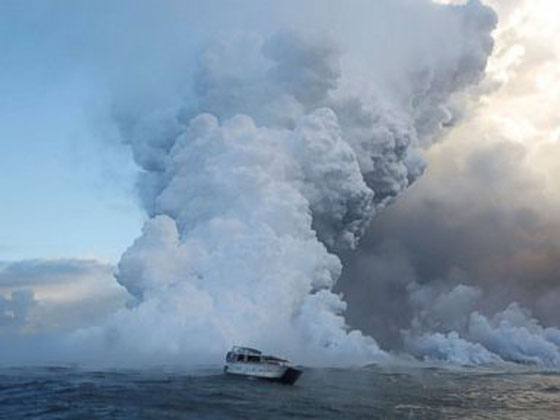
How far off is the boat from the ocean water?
2138mm

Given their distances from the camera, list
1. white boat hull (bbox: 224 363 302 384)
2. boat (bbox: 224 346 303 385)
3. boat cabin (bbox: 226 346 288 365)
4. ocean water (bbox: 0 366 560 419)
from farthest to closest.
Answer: boat cabin (bbox: 226 346 288 365), boat (bbox: 224 346 303 385), white boat hull (bbox: 224 363 302 384), ocean water (bbox: 0 366 560 419)

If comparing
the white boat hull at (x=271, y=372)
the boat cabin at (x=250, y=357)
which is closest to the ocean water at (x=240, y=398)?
the white boat hull at (x=271, y=372)

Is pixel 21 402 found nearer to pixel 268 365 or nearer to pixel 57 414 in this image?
pixel 57 414

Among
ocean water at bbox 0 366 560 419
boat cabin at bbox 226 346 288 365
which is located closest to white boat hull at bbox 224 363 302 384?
boat cabin at bbox 226 346 288 365

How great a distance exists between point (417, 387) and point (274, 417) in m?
65.1

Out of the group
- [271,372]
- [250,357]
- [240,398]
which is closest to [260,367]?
[271,372]

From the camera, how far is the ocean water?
95663mm

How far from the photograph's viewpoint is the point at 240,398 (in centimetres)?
11019

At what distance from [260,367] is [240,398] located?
28.3 meters

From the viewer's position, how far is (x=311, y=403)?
111 m

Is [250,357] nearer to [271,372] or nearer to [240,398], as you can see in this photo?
[271,372]

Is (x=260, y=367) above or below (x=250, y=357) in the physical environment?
below

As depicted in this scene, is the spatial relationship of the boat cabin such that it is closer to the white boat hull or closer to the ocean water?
the white boat hull

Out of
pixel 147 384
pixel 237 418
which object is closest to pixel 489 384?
pixel 147 384
